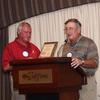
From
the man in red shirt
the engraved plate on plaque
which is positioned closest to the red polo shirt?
the man in red shirt

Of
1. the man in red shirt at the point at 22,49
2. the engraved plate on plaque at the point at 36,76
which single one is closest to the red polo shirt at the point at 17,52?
the man in red shirt at the point at 22,49

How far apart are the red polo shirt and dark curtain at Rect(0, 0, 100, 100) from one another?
88 centimetres

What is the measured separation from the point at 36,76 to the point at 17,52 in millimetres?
1048

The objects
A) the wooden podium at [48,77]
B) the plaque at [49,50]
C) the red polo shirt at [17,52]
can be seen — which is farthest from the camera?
the red polo shirt at [17,52]

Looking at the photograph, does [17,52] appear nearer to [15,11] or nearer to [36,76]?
[36,76]

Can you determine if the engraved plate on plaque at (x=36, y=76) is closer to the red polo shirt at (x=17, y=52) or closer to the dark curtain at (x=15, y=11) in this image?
the red polo shirt at (x=17, y=52)

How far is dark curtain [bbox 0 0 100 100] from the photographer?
445 centimetres

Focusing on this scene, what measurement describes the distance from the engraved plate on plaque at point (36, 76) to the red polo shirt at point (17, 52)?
860mm

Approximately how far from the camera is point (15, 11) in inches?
184

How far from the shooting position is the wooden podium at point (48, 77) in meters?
2.61

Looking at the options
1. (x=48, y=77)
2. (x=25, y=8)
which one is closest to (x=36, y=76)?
(x=48, y=77)

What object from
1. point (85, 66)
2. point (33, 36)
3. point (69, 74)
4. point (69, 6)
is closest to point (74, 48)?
point (85, 66)

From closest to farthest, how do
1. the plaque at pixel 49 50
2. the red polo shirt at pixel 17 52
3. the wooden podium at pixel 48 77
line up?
the wooden podium at pixel 48 77 → the plaque at pixel 49 50 → the red polo shirt at pixel 17 52

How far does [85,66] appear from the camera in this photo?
290 centimetres
